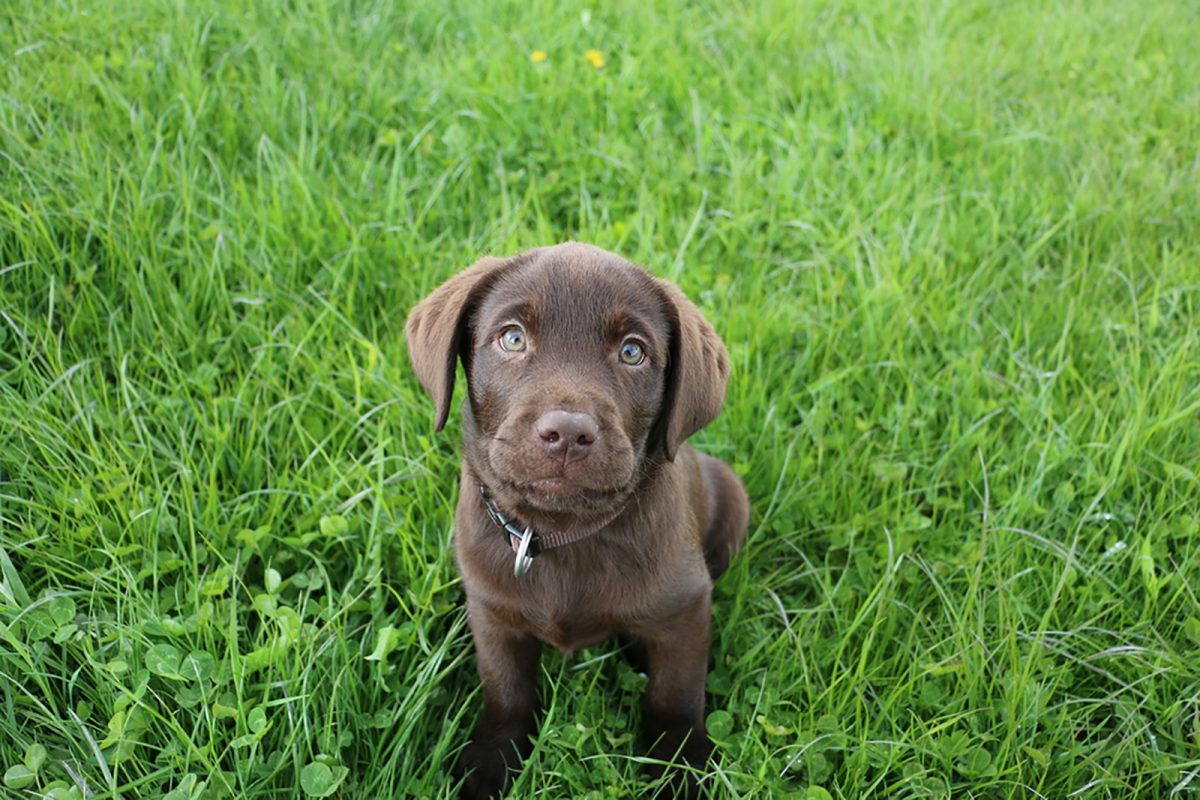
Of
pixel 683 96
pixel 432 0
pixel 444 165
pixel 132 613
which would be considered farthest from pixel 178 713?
pixel 432 0

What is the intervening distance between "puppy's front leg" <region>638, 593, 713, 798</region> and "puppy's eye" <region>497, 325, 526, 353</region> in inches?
31.3

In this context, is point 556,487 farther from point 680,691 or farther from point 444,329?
point 680,691

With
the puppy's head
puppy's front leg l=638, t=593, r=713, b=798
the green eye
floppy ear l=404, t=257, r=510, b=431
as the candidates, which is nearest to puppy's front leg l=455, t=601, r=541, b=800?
puppy's front leg l=638, t=593, r=713, b=798

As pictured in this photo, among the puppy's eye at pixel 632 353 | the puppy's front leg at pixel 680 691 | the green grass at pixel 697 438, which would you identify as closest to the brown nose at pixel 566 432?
the puppy's eye at pixel 632 353

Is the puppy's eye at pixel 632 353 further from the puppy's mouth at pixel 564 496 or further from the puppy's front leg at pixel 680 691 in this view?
the puppy's front leg at pixel 680 691

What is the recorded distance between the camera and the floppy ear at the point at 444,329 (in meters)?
2.33

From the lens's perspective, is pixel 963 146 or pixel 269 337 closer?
pixel 269 337

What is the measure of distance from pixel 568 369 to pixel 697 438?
130 centimetres

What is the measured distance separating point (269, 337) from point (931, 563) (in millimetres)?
2364

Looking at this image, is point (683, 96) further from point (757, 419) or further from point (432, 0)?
point (757, 419)

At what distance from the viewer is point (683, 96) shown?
4758 mm

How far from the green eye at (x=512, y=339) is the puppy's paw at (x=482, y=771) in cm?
111

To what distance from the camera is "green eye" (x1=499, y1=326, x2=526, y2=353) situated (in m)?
2.30

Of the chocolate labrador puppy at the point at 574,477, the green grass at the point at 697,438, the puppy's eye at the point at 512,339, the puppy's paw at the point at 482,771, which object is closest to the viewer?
the chocolate labrador puppy at the point at 574,477
